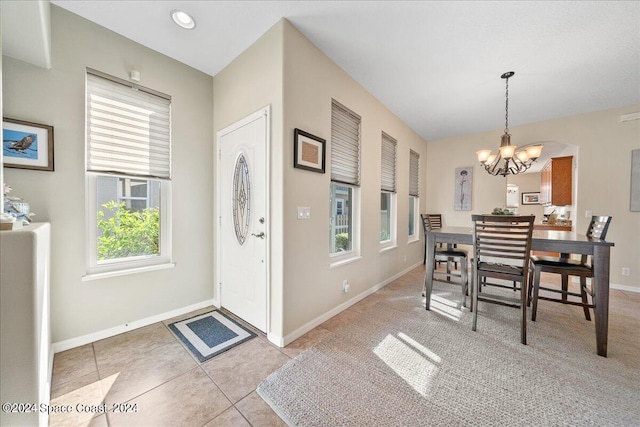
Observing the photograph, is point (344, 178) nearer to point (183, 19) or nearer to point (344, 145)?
point (344, 145)

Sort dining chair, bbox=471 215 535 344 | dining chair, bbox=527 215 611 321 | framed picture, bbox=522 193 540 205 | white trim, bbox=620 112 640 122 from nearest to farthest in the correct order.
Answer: dining chair, bbox=471 215 535 344
dining chair, bbox=527 215 611 321
white trim, bbox=620 112 640 122
framed picture, bbox=522 193 540 205

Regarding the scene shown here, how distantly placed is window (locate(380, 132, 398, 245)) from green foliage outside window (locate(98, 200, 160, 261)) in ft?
10.0

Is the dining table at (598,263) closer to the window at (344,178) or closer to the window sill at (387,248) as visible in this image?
the window sill at (387,248)

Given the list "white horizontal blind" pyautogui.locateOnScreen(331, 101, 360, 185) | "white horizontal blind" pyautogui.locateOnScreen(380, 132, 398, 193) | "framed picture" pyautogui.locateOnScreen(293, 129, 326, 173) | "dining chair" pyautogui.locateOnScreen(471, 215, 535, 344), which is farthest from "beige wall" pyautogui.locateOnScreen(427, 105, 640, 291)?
"framed picture" pyautogui.locateOnScreen(293, 129, 326, 173)

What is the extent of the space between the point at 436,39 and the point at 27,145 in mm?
3556

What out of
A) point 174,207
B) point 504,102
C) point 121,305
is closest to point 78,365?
point 121,305

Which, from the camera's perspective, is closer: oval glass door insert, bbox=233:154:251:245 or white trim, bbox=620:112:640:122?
oval glass door insert, bbox=233:154:251:245

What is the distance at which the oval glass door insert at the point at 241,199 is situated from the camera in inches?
95.0

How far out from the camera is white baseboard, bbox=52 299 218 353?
1945 mm

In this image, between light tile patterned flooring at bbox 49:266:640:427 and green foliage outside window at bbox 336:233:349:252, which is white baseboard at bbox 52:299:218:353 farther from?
green foliage outside window at bbox 336:233:349:252

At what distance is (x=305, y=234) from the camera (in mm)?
2275

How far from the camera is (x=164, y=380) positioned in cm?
164

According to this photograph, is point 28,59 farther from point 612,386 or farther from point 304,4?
point 612,386

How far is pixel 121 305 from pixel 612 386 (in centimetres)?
389
